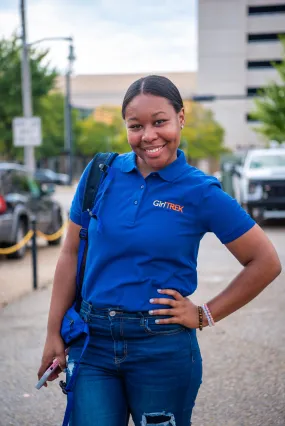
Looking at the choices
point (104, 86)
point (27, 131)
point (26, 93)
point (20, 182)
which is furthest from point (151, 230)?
point (104, 86)

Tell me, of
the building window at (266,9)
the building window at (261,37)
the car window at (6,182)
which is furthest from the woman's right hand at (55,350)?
the building window at (266,9)

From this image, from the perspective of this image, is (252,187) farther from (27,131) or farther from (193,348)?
(193,348)

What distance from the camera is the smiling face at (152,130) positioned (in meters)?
2.54

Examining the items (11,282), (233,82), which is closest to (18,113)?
(11,282)

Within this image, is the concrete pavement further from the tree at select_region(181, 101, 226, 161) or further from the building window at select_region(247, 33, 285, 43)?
the building window at select_region(247, 33, 285, 43)

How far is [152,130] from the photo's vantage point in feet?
8.36

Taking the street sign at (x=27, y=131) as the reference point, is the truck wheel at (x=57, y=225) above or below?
below

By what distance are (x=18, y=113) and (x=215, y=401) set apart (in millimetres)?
39055

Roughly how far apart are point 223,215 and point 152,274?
12.7 inches

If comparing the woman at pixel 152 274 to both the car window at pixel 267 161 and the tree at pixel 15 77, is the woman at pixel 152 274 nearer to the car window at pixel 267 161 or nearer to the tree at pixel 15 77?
the car window at pixel 267 161

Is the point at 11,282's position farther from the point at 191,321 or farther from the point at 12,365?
the point at 191,321

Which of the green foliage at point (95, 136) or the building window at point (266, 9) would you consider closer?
the green foliage at point (95, 136)

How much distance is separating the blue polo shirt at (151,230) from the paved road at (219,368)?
7.39ft

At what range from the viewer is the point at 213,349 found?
6.17 m
